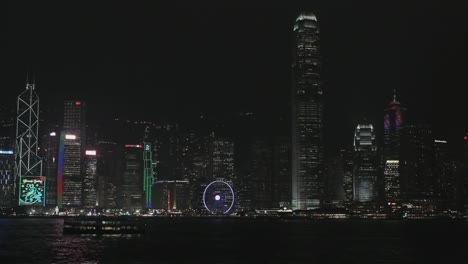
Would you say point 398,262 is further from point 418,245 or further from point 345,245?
point 418,245

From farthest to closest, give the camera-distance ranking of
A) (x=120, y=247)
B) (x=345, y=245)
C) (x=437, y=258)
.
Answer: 1. (x=345, y=245)
2. (x=120, y=247)
3. (x=437, y=258)

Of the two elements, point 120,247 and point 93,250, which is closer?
point 93,250

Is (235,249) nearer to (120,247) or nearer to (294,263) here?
(120,247)

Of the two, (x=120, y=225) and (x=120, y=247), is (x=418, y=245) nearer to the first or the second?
(x=120, y=247)

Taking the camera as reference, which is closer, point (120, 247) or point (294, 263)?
point (294, 263)

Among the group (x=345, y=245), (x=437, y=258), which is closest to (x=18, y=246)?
(x=345, y=245)

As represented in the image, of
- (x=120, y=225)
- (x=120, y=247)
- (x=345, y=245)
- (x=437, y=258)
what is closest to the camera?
(x=437, y=258)

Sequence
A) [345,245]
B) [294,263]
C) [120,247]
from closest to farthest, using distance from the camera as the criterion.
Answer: [294,263], [120,247], [345,245]

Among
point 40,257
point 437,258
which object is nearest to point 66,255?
point 40,257

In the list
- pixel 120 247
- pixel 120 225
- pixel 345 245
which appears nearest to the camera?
pixel 120 247
